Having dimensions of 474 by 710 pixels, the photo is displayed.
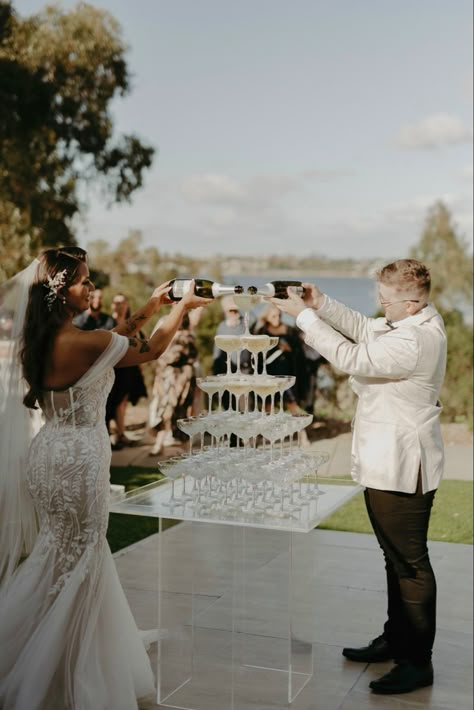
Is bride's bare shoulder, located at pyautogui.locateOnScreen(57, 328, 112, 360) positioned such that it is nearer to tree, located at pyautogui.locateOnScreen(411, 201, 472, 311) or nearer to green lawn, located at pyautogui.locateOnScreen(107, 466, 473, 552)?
green lawn, located at pyautogui.locateOnScreen(107, 466, 473, 552)

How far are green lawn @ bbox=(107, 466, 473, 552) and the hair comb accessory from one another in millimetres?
3109

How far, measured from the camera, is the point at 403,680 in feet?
11.7

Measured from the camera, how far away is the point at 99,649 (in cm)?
318

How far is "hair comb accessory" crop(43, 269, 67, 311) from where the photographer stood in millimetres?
3168

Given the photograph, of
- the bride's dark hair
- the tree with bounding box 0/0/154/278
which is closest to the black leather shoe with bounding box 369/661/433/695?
the bride's dark hair

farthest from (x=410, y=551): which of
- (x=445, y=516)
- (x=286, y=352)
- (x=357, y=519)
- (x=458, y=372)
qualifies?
(x=458, y=372)

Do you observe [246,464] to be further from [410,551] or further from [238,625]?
[238,625]

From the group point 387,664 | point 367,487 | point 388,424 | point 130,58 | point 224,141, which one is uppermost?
point 130,58

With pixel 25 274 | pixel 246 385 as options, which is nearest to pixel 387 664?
pixel 246 385

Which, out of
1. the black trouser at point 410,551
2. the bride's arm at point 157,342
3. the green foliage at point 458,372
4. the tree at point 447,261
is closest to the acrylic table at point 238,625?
the black trouser at point 410,551

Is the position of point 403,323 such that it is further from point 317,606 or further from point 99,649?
point 317,606

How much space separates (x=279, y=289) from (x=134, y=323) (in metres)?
0.61

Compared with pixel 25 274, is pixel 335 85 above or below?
above

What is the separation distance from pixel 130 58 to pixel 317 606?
19.0ft
